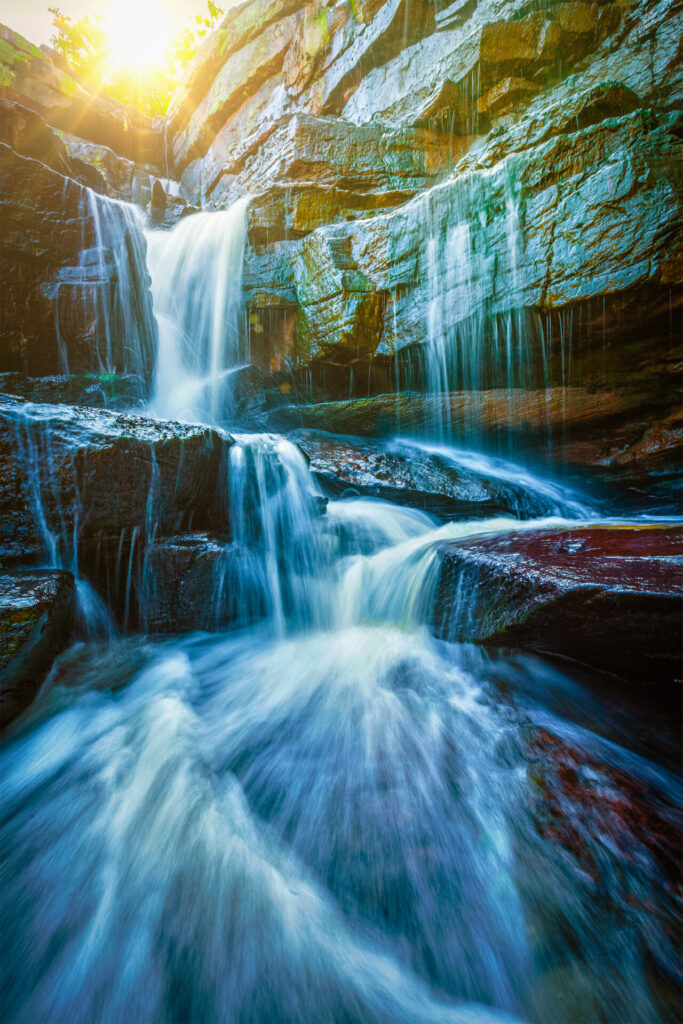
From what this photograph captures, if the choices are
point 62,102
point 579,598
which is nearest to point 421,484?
point 579,598

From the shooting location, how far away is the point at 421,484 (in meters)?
5.83

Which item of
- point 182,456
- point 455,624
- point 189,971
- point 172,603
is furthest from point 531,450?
point 189,971

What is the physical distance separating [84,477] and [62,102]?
2222 cm

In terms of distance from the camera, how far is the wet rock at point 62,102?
15.8 meters

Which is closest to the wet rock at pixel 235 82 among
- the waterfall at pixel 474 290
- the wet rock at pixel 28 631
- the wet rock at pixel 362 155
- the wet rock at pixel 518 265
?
the wet rock at pixel 362 155

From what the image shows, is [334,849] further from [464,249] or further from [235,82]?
[235,82]

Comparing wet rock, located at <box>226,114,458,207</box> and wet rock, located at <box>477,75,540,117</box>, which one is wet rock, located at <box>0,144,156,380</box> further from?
wet rock, located at <box>477,75,540,117</box>

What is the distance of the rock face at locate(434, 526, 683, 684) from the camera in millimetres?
2213

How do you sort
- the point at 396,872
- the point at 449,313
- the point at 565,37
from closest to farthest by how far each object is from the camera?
the point at 396,872, the point at 449,313, the point at 565,37

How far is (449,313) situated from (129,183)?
1600 centimetres

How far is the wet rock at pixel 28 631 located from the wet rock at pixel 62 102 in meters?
20.4

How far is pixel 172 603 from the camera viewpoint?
12.4ft

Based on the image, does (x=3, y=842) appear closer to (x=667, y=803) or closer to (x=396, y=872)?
(x=396, y=872)

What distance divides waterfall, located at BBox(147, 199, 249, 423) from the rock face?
21.3 feet
